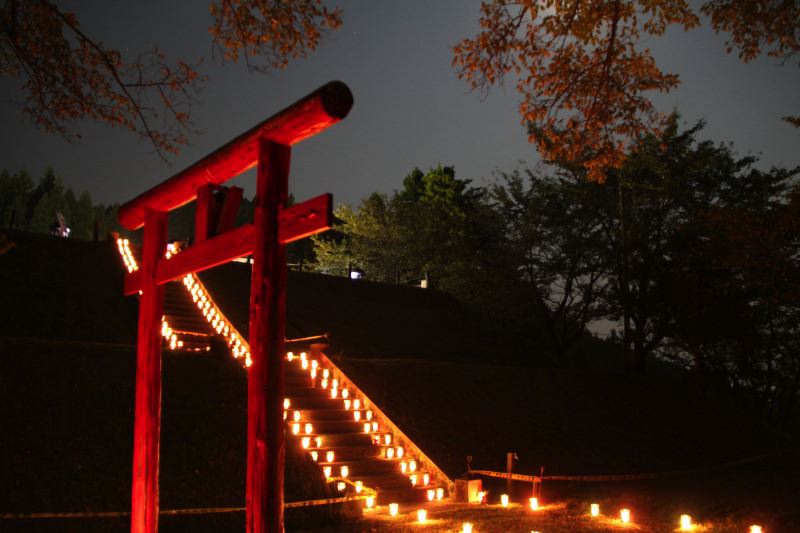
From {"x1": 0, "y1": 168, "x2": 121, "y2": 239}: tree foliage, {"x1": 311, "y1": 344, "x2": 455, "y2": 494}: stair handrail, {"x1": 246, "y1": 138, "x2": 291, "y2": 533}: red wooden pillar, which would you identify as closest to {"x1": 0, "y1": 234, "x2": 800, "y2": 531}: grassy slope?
{"x1": 311, "y1": 344, "x2": 455, "y2": 494}: stair handrail

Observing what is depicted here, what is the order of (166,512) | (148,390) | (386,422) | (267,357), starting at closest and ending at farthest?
(267,357) < (166,512) < (148,390) < (386,422)

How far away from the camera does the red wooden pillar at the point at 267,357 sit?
5094 mm

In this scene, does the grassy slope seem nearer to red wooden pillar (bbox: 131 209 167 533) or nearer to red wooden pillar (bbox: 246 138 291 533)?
red wooden pillar (bbox: 131 209 167 533)

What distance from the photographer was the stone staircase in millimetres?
9125

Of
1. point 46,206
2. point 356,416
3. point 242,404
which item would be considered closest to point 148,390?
point 242,404

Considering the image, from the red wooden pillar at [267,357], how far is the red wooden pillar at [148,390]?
6.40 feet

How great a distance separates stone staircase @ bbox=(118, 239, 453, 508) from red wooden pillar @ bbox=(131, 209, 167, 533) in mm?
1146

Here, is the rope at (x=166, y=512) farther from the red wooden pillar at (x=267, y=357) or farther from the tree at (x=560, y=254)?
the tree at (x=560, y=254)

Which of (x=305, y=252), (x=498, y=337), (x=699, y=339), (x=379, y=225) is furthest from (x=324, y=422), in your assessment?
(x=305, y=252)

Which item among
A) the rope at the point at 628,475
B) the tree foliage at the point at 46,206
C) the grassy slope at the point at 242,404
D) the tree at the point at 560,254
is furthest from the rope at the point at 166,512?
the tree foliage at the point at 46,206

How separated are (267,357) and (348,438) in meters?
5.29

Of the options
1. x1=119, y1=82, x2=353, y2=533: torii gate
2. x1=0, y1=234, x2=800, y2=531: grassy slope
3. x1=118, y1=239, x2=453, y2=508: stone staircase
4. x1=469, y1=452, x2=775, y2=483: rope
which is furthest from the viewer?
x1=469, y1=452, x2=775, y2=483: rope

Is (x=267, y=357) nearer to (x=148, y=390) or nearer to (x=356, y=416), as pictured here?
(x=148, y=390)

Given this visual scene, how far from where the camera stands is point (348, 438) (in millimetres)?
10086
